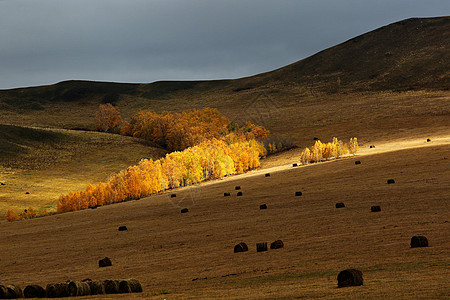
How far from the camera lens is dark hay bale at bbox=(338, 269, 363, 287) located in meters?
10.9

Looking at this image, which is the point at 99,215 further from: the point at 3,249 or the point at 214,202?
the point at 3,249

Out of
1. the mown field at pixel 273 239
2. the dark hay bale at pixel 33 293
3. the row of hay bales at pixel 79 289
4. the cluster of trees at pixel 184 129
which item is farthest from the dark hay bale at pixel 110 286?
the cluster of trees at pixel 184 129

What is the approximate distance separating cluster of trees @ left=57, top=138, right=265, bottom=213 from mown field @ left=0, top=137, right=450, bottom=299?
638 inches

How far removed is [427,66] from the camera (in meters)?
164

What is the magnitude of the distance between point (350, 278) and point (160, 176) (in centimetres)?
5516

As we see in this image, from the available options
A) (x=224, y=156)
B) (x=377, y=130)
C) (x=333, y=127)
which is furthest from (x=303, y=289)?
(x=333, y=127)

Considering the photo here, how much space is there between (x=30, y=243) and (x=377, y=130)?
7631 centimetres

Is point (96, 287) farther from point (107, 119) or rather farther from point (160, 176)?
point (107, 119)

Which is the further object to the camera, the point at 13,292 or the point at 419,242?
the point at 419,242

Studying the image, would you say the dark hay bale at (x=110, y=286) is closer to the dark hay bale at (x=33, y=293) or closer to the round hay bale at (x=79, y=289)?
the round hay bale at (x=79, y=289)

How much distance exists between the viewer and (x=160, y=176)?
2564 inches

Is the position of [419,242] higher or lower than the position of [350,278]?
lower

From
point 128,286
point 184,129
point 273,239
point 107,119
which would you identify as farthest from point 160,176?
point 107,119

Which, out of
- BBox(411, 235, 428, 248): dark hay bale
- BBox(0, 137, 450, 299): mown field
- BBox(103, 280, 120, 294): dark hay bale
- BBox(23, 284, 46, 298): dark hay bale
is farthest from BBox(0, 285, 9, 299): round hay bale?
BBox(411, 235, 428, 248): dark hay bale
